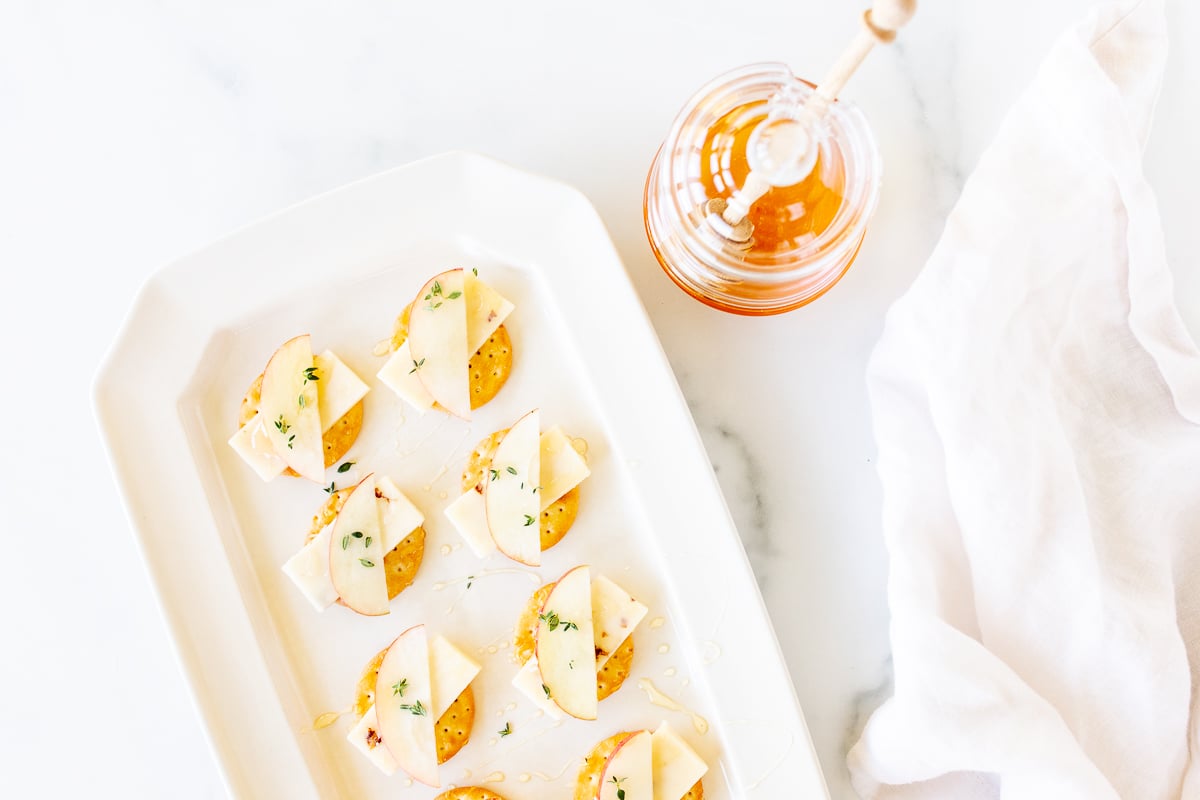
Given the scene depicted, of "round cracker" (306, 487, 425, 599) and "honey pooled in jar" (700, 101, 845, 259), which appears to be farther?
"round cracker" (306, 487, 425, 599)

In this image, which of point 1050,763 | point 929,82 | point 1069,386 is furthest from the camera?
point 929,82

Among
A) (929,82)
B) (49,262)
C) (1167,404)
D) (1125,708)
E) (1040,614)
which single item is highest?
(49,262)

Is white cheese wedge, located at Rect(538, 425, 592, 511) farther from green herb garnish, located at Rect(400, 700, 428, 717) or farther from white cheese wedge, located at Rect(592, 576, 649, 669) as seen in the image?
green herb garnish, located at Rect(400, 700, 428, 717)

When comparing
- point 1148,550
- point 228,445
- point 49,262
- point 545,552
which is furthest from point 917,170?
point 49,262

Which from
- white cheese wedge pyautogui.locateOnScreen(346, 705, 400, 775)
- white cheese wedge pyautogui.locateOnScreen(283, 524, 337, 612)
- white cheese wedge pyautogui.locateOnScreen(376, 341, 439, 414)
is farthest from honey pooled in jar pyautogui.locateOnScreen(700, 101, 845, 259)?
white cheese wedge pyautogui.locateOnScreen(346, 705, 400, 775)

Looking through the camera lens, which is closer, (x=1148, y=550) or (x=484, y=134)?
(x=1148, y=550)

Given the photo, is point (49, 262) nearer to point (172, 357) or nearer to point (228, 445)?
point (172, 357)
